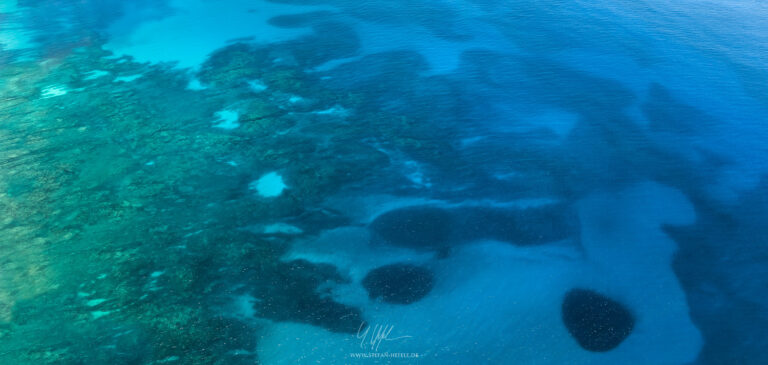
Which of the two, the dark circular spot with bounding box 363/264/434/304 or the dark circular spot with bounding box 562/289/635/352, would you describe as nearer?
the dark circular spot with bounding box 562/289/635/352

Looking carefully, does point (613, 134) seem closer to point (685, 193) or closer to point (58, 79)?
point (685, 193)

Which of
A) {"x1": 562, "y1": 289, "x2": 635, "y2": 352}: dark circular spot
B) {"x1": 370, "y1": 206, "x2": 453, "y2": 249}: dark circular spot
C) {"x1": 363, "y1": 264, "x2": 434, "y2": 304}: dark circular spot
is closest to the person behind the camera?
{"x1": 562, "y1": 289, "x2": 635, "y2": 352}: dark circular spot

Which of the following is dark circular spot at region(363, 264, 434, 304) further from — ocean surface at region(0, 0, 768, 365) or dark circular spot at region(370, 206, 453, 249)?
dark circular spot at region(370, 206, 453, 249)

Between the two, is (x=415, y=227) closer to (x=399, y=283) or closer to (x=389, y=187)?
(x=389, y=187)

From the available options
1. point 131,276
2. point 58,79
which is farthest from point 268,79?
point 131,276

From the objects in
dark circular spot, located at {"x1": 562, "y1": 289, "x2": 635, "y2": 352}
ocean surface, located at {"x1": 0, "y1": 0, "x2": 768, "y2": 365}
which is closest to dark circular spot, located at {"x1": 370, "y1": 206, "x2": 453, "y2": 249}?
ocean surface, located at {"x1": 0, "y1": 0, "x2": 768, "y2": 365}

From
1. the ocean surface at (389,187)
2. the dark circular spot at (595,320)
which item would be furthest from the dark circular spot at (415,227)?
the dark circular spot at (595,320)
